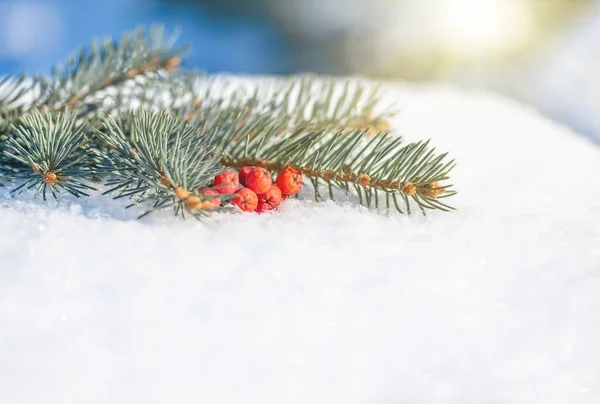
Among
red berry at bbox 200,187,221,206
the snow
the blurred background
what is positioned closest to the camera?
the snow

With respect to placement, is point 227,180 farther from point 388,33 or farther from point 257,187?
point 388,33

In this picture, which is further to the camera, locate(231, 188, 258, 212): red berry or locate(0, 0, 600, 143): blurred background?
locate(0, 0, 600, 143): blurred background

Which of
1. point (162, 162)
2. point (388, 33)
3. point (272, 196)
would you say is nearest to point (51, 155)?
point (162, 162)

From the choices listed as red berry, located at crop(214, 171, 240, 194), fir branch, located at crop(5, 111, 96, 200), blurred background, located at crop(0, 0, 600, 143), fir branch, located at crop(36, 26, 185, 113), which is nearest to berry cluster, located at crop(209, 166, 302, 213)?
red berry, located at crop(214, 171, 240, 194)

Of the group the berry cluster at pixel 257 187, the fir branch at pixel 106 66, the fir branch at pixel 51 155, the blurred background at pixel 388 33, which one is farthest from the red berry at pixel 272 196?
the blurred background at pixel 388 33

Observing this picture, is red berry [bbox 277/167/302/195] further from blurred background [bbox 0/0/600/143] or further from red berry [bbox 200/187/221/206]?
blurred background [bbox 0/0/600/143]

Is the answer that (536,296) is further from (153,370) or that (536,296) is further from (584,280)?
(153,370)

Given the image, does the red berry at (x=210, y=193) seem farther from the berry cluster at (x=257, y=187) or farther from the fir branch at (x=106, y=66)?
the fir branch at (x=106, y=66)

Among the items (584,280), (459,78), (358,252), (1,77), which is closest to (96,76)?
(1,77)
